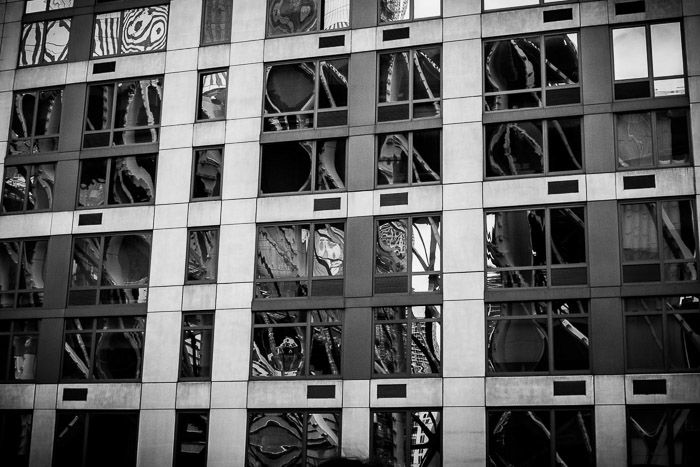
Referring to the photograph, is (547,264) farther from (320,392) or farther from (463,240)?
(320,392)

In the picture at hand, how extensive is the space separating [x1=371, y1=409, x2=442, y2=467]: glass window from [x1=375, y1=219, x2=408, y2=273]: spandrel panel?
392cm

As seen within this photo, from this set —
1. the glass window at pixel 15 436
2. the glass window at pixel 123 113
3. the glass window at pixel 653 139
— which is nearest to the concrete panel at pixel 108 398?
the glass window at pixel 15 436

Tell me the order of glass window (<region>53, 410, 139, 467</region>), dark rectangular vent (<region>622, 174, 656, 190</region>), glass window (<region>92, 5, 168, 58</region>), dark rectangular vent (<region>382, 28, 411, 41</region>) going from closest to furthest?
dark rectangular vent (<region>622, 174, 656, 190</region>) < glass window (<region>53, 410, 139, 467</region>) < dark rectangular vent (<region>382, 28, 411, 41</region>) < glass window (<region>92, 5, 168, 58</region>)

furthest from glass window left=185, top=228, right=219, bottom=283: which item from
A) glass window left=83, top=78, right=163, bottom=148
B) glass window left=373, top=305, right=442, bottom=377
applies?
glass window left=373, top=305, right=442, bottom=377

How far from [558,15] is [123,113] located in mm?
13565

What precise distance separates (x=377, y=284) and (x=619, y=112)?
795 cm

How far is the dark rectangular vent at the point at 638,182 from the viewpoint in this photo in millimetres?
23516

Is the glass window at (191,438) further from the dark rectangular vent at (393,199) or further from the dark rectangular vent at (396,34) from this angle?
the dark rectangular vent at (396,34)

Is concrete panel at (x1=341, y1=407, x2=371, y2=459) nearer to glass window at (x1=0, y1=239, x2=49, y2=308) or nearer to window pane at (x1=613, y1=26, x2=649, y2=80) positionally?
glass window at (x1=0, y1=239, x2=49, y2=308)

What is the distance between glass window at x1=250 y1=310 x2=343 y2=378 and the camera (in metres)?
25.2

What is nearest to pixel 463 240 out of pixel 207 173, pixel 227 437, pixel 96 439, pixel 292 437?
pixel 292 437

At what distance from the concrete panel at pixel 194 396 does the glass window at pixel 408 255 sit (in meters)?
5.64

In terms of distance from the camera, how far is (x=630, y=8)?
2473 cm

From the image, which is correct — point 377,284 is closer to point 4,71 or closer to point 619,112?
point 619,112
